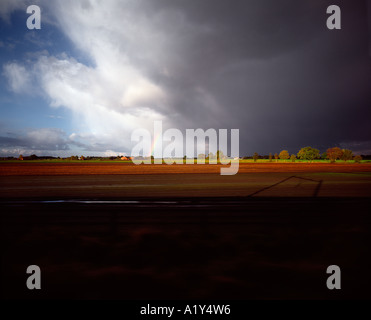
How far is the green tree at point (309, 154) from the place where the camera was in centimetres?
13738

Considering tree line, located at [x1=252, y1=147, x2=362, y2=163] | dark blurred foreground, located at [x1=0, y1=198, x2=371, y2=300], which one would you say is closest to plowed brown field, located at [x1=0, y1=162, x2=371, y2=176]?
dark blurred foreground, located at [x1=0, y1=198, x2=371, y2=300]

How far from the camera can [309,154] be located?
13788 cm

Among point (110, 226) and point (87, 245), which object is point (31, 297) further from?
point (110, 226)

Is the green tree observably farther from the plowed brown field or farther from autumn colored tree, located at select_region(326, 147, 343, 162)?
the plowed brown field

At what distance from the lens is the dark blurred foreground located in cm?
355

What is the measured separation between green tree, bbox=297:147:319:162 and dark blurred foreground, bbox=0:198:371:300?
492ft

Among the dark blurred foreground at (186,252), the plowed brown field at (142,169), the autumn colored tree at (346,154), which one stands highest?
the autumn colored tree at (346,154)

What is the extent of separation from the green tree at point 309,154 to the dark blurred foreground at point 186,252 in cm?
14985

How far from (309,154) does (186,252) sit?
521ft

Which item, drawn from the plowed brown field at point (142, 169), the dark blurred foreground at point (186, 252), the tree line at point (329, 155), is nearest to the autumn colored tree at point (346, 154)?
the tree line at point (329, 155)

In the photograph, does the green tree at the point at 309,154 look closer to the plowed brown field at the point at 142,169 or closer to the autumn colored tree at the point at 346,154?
the autumn colored tree at the point at 346,154
